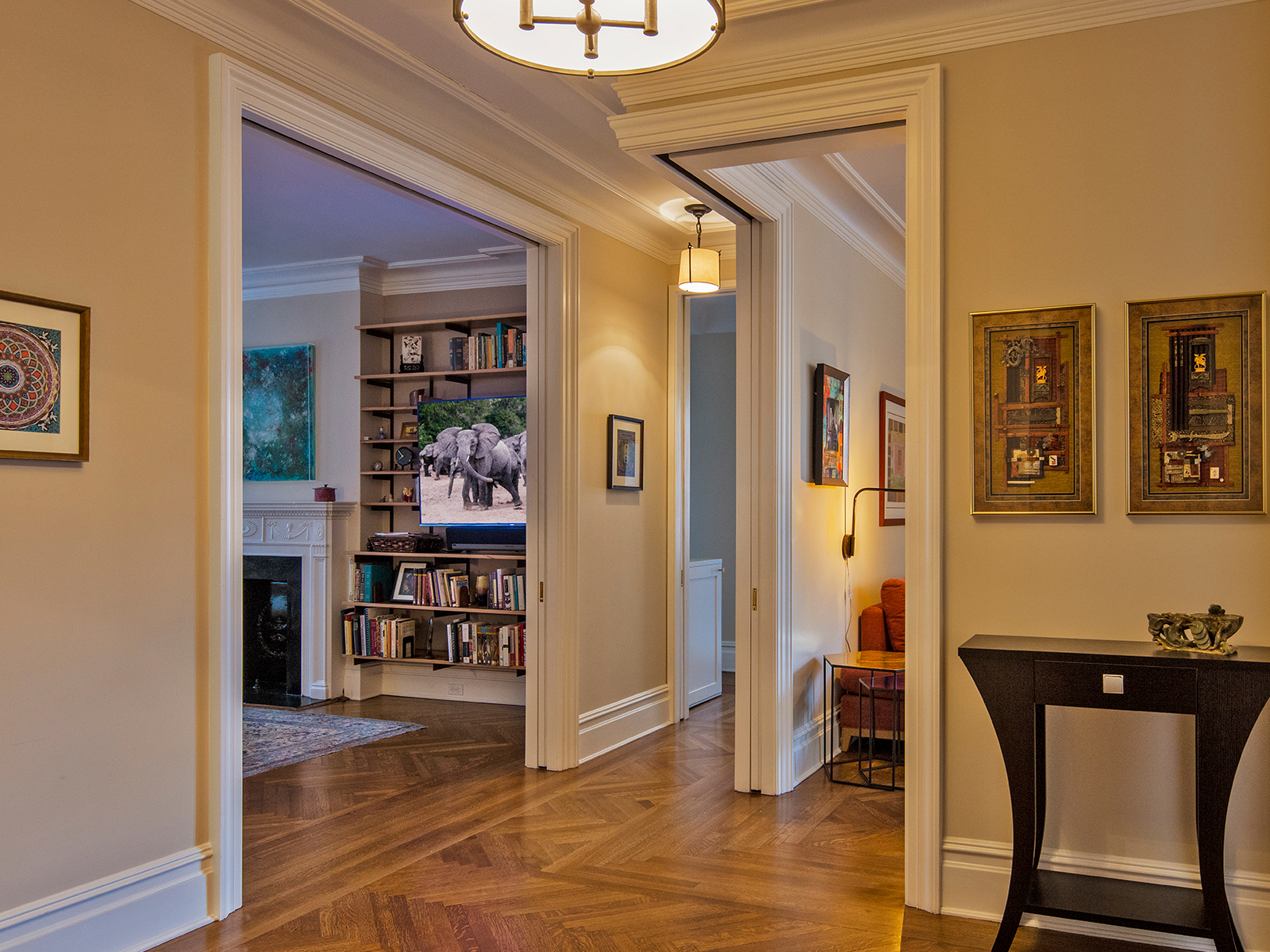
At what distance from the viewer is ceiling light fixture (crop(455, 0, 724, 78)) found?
5.91 feet

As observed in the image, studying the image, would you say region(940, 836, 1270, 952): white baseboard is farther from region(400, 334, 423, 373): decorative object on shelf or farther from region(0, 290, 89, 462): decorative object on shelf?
region(400, 334, 423, 373): decorative object on shelf

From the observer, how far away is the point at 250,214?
574 centimetres

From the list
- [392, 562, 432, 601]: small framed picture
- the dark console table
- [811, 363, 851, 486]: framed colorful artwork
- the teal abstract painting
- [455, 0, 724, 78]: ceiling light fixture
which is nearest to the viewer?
[455, 0, 724, 78]: ceiling light fixture

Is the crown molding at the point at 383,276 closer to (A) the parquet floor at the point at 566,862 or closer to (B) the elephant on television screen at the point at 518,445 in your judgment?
(B) the elephant on television screen at the point at 518,445

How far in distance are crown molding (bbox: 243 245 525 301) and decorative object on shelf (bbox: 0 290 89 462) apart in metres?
4.09

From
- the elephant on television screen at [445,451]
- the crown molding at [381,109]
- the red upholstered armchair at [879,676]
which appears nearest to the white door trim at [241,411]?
the crown molding at [381,109]

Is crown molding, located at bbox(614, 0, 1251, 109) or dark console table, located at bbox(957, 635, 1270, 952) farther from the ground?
crown molding, located at bbox(614, 0, 1251, 109)

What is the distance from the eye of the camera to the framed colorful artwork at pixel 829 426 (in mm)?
4906

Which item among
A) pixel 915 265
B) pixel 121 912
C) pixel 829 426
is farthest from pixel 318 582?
pixel 915 265

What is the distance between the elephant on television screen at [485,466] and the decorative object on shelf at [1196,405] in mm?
4315

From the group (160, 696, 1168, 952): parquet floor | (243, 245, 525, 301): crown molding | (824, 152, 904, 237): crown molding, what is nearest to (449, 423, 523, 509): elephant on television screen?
(243, 245, 525, 301): crown molding

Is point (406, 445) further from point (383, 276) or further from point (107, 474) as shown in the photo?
point (107, 474)

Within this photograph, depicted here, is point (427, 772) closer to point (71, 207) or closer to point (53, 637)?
point (53, 637)

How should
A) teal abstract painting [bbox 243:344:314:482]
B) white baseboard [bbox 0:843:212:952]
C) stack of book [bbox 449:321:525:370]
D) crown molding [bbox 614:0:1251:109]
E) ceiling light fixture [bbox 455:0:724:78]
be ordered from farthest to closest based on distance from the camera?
1. teal abstract painting [bbox 243:344:314:482]
2. stack of book [bbox 449:321:525:370]
3. crown molding [bbox 614:0:1251:109]
4. white baseboard [bbox 0:843:212:952]
5. ceiling light fixture [bbox 455:0:724:78]
